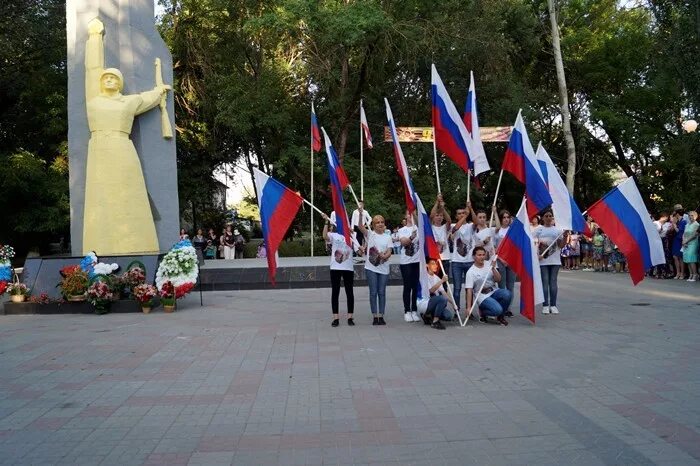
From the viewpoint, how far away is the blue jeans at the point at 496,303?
9398 mm

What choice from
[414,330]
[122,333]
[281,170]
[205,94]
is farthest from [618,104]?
[122,333]

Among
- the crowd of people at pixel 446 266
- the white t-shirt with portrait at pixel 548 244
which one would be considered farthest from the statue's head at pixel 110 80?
the white t-shirt with portrait at pixel 548 244

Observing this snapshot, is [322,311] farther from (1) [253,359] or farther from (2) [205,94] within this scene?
(2) [205,94]

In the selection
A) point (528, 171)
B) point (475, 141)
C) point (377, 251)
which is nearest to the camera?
point (377, 251)

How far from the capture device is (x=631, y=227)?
9586mm

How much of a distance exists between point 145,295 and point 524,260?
22.9 ft

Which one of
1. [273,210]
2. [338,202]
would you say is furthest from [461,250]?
[273,210]

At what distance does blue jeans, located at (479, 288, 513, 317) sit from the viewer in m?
9.40

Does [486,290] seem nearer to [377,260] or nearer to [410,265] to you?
[410,265]

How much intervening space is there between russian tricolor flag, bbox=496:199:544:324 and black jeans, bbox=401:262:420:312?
4.22ft

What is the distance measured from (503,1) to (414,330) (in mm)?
24221

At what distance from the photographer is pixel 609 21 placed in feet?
105

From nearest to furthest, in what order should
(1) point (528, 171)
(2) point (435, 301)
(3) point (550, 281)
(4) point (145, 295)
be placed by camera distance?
(2) point (435, 301), (1) point (528, 171), (3) point (550, 281), (4) point (145, 295)

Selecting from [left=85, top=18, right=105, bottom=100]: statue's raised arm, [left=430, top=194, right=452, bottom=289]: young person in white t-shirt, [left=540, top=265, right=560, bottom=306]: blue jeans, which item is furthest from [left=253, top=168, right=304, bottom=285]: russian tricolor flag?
[left=85, top=18, right=105, bottom=100]: statue's raised arm
